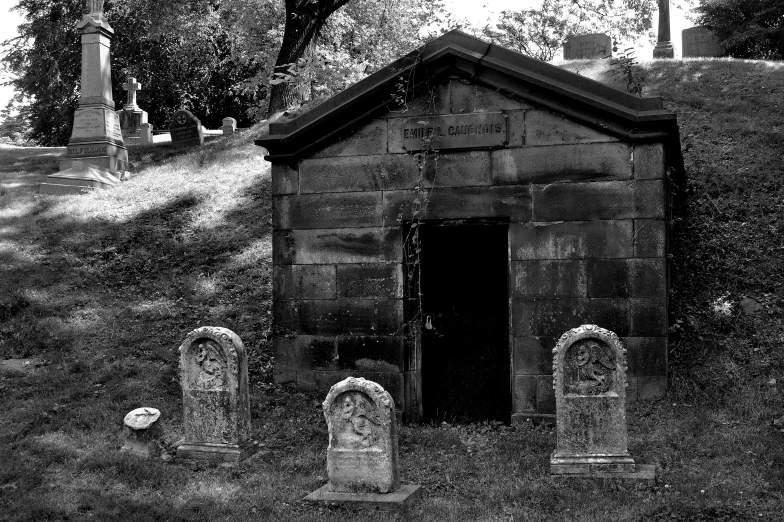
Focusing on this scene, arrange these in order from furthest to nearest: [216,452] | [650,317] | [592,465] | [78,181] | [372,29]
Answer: [372,29] → [78,181] → [650,317] → [216,452] → [592,465]

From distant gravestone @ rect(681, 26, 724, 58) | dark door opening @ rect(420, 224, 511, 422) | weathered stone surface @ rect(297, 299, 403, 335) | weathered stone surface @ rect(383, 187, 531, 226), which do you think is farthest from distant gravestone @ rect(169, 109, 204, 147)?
distant gravestone @ rect(681, 26, 724, 58)

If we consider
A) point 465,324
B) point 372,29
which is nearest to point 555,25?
point 372,29

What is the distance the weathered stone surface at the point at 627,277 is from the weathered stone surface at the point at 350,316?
7.10 ft

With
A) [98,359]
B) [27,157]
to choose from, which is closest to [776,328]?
[98,359]

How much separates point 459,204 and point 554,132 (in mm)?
1293

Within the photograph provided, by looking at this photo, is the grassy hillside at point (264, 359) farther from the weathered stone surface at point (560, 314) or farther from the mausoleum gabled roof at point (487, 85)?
the mausoleum gabled roof at point (487, 85)

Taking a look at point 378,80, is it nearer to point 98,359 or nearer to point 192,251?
point 98,359

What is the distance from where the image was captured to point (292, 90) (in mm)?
22797

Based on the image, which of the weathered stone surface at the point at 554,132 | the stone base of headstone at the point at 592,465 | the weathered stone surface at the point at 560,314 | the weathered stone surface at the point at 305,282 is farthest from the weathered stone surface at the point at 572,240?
the stone base of headstone at the point at 592,465

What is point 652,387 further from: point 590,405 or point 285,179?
point 285,179

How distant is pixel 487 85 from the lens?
9203 millimetres

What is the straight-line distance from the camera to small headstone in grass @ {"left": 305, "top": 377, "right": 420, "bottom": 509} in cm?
674

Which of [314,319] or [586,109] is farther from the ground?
[586,109]

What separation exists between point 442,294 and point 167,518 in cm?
520
